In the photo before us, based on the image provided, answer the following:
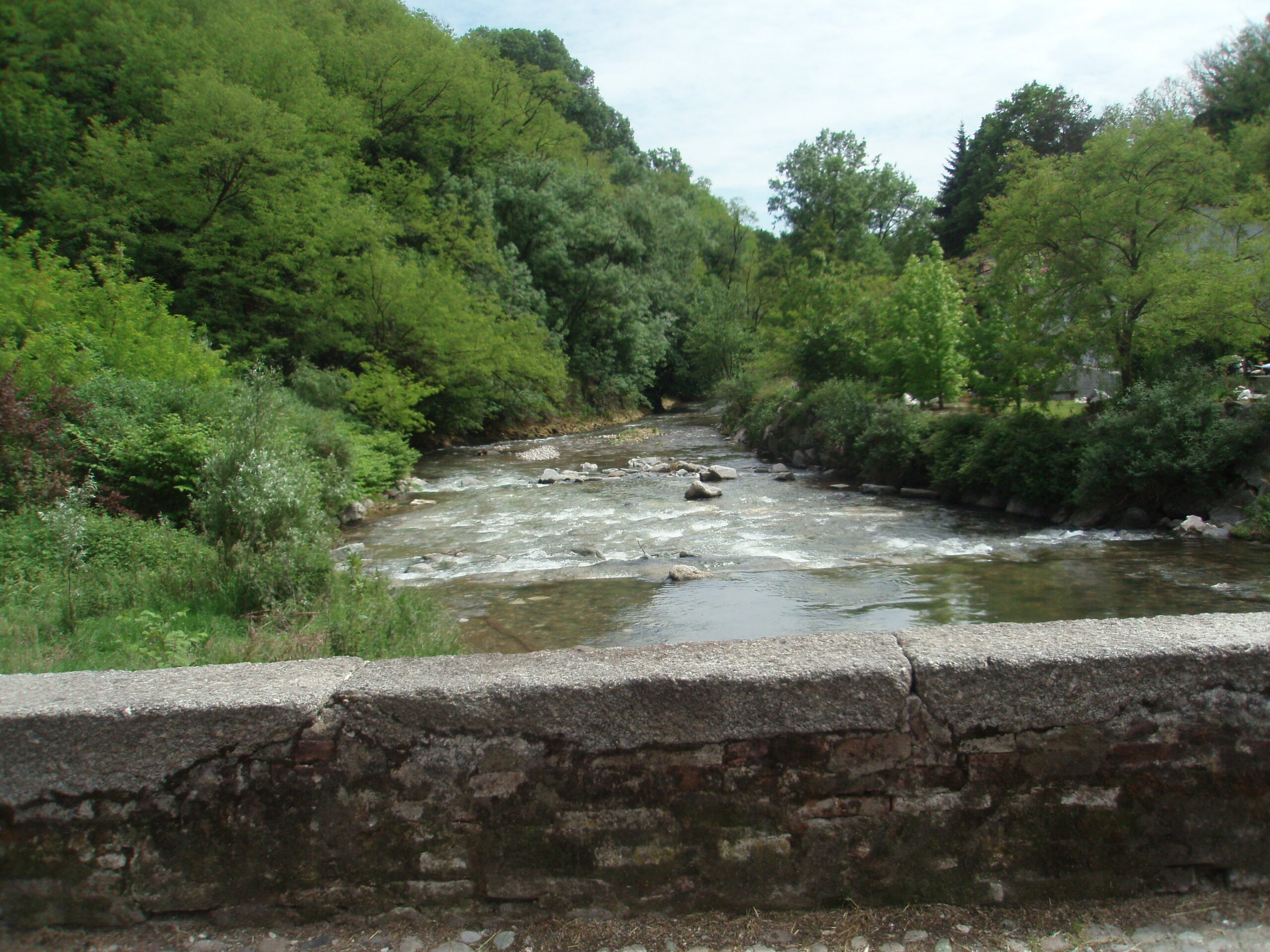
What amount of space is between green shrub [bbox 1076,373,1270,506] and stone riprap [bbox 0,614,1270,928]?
11595 millimetres

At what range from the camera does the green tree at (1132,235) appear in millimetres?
13180

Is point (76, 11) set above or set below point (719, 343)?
above

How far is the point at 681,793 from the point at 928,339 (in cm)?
2034

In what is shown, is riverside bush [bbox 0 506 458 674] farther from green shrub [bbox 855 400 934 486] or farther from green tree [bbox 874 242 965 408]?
green tree [bbox 874 242 965 408]

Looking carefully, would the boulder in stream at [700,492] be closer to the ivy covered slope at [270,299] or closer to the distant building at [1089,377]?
the ivy covered slope at [270,299]

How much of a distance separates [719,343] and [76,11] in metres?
30.0

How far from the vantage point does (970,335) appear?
20.2m

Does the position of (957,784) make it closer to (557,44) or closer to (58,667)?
(58,667)

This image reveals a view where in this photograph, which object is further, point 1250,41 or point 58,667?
point 1250,41

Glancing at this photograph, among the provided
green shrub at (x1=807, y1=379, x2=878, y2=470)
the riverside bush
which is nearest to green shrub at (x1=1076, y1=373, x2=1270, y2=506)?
green shrub at (x1=807, y1=379, x2=878, y2=470)

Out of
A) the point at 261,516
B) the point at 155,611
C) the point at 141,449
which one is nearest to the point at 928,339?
the point at 261,516

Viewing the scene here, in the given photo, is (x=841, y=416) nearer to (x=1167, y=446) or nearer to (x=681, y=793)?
(x=1167, y=446)

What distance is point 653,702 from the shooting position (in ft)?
7.59

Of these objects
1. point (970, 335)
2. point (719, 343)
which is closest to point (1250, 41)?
point (719, 343)
